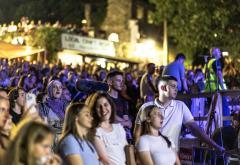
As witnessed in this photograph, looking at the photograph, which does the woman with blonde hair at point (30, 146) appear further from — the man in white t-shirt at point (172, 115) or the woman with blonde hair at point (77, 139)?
the man in white t-shirt at point (172, 115)

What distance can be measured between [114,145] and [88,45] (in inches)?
1206

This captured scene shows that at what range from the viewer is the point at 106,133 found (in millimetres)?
7316

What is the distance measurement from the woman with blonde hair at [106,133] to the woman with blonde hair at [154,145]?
0.23 metres

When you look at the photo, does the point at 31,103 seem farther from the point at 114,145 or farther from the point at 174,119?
the point at 174,119

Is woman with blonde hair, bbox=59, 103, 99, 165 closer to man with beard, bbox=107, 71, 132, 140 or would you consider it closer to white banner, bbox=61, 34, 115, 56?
man with beard, bbox=107, 71, 132, 140

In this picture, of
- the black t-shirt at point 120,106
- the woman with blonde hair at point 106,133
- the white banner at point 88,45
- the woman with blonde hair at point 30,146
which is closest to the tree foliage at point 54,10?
the white banner at point 88,45

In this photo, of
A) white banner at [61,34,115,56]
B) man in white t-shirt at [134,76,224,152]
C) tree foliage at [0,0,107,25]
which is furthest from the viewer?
tree foliage at [0,0,107,25]

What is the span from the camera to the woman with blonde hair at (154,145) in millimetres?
7418

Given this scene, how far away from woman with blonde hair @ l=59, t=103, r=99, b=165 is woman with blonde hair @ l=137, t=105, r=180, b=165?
822mm

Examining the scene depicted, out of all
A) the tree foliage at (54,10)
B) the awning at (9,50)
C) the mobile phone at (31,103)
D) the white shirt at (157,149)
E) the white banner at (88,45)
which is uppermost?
the tree foliage at (54,10)

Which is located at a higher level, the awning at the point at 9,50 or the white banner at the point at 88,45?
the white banner at the point at 88,45

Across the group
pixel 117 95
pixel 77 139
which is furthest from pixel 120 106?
pixel 77 139

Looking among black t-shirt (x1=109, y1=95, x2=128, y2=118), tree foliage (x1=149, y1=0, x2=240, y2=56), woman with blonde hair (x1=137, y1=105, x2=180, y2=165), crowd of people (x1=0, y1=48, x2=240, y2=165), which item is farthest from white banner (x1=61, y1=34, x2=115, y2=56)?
woman with blonde hair (x1=137, y1=105, x2=180, y2=165)

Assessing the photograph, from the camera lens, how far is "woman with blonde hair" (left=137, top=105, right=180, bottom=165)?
7418 millimetres
